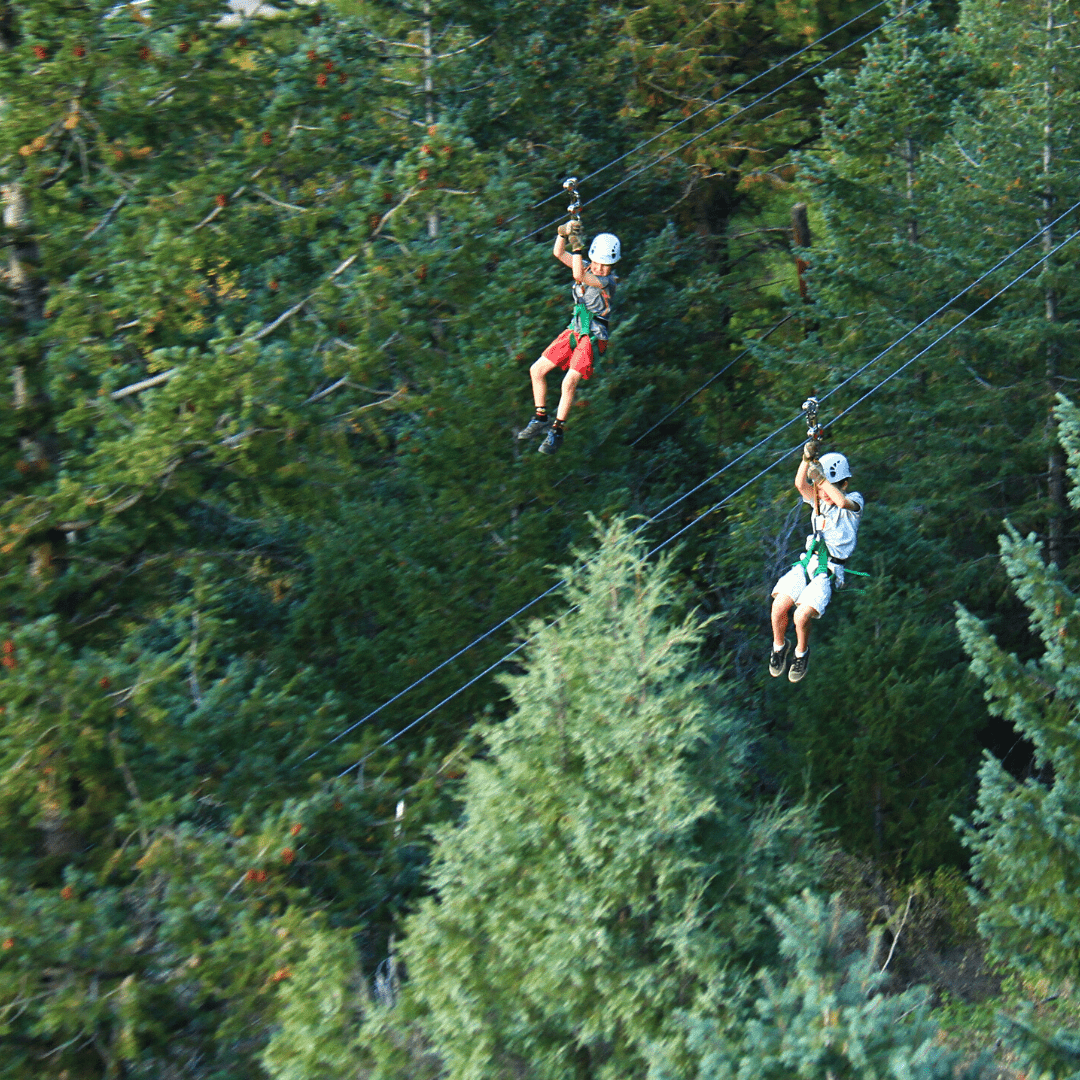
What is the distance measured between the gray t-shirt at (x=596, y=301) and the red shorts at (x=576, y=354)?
80 mm

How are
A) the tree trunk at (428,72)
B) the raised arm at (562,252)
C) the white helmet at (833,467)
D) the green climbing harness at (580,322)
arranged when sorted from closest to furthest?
1. the white helmet at (833,467)
2. the raised arm at (562,252)
3. the green climbing harness at (580,322)
4. the tree trunk at (428,72)

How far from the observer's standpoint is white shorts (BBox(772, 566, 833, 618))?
34.1 feet

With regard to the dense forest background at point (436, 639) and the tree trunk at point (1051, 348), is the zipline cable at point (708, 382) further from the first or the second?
the tree trunk at point (1051, 348)

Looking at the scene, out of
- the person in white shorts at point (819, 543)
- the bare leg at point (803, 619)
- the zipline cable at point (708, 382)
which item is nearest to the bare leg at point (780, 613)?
the person in white shorts at point (819, 543)

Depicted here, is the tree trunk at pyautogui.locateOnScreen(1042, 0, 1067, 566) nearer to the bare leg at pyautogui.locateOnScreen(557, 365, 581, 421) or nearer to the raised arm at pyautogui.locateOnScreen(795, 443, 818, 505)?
the bare leg at pyautogui.locateOnScreen(557, 365, 581, 421)

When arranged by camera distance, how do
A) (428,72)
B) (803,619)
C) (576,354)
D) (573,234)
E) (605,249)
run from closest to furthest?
(803,619), (573,234), (605,249), (576,354), (428,72)

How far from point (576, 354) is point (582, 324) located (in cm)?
27

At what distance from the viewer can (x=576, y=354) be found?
12.2m

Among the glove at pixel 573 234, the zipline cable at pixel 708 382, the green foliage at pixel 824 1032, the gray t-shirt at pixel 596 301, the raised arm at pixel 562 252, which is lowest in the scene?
the zipline cable at pixel 708 382

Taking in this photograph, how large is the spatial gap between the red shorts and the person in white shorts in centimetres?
240

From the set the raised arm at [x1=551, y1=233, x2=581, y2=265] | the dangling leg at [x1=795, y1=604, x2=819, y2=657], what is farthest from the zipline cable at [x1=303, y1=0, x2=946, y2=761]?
the dangling leg at [x1=795, y1=604, x2=819, y2=657]

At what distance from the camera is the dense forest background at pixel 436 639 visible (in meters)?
10.9

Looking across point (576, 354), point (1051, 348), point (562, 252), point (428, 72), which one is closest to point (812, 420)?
point (562, 252)

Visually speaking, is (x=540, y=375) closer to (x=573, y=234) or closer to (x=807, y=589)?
(x=573, y=234)
